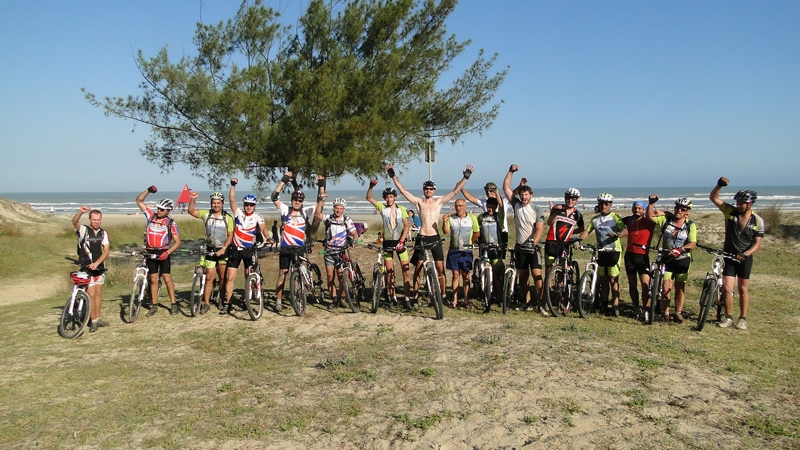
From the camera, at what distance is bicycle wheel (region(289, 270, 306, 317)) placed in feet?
27.2

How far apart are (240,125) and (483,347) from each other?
9066 millimetres

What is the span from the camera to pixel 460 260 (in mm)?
8547


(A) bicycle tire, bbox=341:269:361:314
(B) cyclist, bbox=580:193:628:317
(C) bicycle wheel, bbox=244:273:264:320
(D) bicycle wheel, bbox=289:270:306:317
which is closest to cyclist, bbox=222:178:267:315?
(C) bicycle wheel, bbox=244:273:264:320

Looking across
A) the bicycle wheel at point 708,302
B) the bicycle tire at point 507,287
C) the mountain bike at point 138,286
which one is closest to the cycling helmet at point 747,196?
the bicycle wheel at point 708,302

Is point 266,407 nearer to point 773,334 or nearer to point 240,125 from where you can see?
point 773,334

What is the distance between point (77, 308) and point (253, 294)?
2.31 meters

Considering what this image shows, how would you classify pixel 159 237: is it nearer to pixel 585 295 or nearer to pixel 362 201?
pixel 585 295

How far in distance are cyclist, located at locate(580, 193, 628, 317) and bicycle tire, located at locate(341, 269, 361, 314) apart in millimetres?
3450

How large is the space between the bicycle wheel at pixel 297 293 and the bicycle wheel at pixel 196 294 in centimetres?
146

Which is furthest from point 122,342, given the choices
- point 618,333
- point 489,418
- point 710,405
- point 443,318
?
point 710,405

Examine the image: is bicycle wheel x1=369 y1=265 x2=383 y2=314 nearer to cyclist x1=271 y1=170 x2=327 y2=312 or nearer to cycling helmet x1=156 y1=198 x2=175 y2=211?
cyclist x1=271 y1=170 x2=327 y2=312

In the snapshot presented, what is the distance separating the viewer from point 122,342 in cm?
744

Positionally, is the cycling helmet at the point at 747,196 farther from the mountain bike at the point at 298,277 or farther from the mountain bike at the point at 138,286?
the mountain bike at the point at 138,286

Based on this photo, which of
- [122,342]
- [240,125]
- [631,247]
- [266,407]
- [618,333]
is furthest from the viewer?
[240,125]
